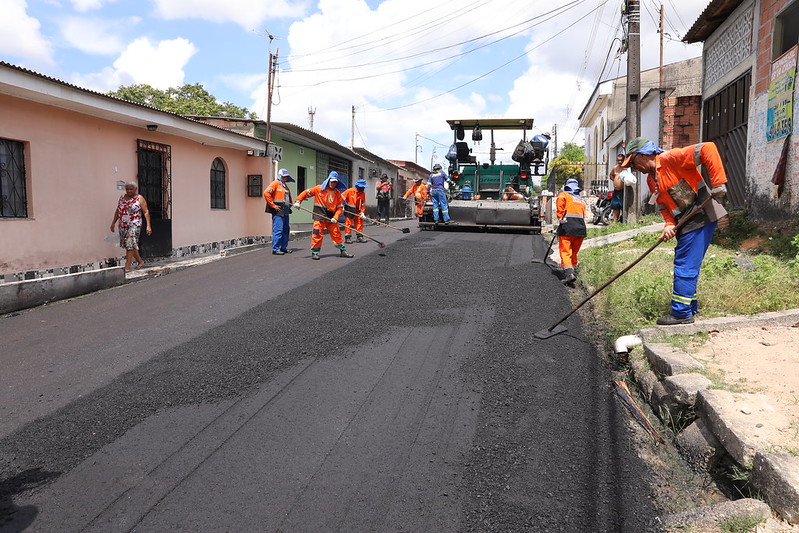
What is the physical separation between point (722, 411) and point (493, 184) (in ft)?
39.7

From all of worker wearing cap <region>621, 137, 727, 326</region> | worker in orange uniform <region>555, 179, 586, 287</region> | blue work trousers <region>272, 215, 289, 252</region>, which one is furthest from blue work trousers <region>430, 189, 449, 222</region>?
worker wearing cap <region>621, 137, 727, 326</region>

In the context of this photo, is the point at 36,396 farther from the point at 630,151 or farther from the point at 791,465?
the point at 630,151

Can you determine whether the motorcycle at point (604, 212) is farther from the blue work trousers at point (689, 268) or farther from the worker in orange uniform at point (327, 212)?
the blue work trousers at point (689, 268)

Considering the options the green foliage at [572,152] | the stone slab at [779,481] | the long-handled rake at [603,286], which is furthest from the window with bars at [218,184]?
the green foliage at [572,152]

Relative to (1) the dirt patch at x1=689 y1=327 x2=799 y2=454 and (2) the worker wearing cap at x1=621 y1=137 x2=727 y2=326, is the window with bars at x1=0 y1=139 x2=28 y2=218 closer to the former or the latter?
(2) the worker wearing cap at x1=621 y1=137 x2=727 y2=326

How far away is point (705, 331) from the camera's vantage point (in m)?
4.32

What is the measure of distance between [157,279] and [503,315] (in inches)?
215

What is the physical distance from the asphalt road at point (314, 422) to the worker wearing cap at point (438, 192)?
7579mm

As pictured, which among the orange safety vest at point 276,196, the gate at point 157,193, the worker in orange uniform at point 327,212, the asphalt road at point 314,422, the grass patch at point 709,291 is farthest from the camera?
the orange safety vest at point 276,196

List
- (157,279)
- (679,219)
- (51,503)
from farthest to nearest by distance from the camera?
(157,279) < (679,219) < (51,503)

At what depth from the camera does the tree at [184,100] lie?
28.0 m

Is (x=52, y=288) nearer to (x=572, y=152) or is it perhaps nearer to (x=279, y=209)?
(x=279, y=209)

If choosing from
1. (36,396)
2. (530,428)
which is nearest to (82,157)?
(36,396)

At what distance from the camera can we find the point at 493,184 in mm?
14570
